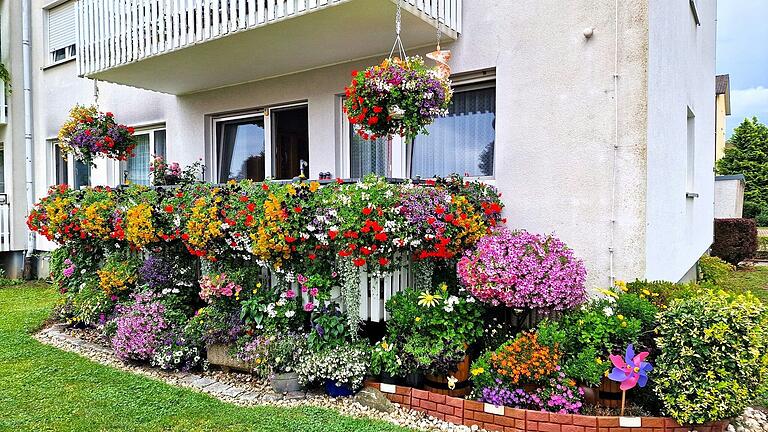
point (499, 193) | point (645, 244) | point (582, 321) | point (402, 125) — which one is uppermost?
point (402, 125)

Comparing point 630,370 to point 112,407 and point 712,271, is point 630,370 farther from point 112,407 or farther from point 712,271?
point 712,271

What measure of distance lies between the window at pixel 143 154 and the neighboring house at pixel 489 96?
0.71 meters

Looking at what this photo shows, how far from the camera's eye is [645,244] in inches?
193

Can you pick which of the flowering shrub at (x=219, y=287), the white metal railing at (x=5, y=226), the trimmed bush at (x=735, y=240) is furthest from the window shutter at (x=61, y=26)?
the trimmed bush at (x=735, y=240)

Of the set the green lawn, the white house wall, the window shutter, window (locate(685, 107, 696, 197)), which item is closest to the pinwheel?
the white house wall

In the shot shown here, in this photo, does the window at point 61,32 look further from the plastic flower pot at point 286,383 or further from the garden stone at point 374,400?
Answer: the garden stone at point 374,400

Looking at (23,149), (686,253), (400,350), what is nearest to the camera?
(400,350)

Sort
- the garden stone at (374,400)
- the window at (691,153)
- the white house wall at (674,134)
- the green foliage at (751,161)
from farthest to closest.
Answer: the green foliage at (751,161) → the window at (691,153) → the white house wall at (674,134) → the garden stone at (374,400)

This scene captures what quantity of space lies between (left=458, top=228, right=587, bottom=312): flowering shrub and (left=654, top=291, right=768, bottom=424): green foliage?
894 millimetres

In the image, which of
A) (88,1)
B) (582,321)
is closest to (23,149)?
(88,1)

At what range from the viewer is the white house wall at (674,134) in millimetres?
5129

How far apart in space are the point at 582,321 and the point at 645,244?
45.2 inches

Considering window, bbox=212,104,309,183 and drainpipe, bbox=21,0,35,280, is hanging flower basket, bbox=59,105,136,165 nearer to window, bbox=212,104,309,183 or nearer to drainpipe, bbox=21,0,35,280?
window, bbox=212,104,309,183

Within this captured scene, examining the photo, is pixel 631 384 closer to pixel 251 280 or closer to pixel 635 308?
pixel 635 308
